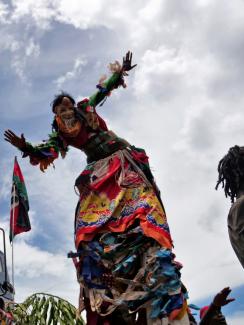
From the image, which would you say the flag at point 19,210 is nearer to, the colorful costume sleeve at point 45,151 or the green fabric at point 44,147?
the colorful costume sleeve at point 45,151

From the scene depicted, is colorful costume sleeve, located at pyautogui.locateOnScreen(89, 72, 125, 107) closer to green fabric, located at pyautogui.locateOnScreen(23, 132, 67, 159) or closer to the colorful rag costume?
the colorful rag costume

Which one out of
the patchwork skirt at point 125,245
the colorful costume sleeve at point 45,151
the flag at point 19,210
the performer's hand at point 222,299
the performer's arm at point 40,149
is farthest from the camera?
the flag at point 19,210

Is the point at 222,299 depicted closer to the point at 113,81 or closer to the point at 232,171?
the point at 232,171

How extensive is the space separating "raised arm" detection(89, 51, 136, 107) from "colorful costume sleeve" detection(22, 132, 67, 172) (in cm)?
56

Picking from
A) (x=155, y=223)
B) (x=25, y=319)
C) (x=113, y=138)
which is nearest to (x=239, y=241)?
(x=155, y=223)

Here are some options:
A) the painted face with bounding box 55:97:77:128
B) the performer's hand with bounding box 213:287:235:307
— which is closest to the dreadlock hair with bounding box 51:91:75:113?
the painted face with bounding box 55:97:77:128

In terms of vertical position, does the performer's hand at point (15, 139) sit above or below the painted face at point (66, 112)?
below

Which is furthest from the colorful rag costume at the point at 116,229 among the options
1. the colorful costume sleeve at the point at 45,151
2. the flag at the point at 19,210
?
the flag at the point at 19,210

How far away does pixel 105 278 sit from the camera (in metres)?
4.98

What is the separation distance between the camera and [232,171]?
189 inches

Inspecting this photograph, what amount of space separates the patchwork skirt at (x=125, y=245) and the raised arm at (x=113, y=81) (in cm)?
64

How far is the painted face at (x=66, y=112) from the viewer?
226 inches

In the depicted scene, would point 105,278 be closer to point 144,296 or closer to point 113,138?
point 144,296

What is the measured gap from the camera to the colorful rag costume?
4645mm
